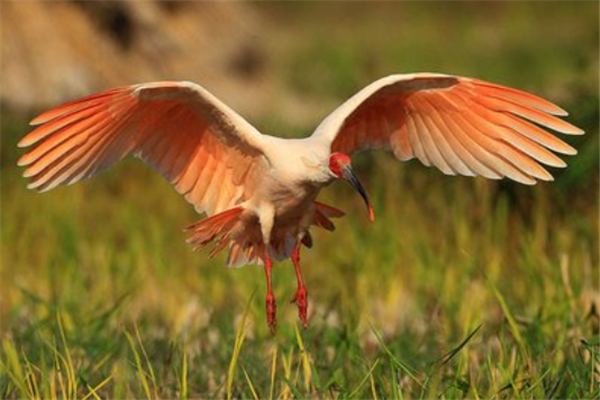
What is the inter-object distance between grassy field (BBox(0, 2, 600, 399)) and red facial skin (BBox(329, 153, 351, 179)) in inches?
17.4

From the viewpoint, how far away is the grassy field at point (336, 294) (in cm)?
446

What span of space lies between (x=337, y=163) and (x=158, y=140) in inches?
27.5

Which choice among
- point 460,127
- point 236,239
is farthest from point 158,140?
point 460,127

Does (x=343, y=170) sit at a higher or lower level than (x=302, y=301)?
higher

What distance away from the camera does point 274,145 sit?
461 cm

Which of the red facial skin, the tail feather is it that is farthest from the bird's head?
the tail feather

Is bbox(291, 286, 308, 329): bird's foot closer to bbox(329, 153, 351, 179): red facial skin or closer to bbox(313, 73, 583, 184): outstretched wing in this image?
bbox(329, 153, 351, 179): red facial skin

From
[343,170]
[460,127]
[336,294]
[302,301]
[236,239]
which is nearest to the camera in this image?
[343,170]

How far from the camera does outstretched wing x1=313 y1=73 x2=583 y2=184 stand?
16.0ft

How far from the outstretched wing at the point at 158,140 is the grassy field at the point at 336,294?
431 millimetres

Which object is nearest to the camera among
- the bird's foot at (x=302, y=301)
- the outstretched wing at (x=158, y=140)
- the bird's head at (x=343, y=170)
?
the bird's head at (x=343, y=170)

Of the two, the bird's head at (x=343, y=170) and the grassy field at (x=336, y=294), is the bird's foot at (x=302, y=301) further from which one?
the bird's head at (x=343, y=170)

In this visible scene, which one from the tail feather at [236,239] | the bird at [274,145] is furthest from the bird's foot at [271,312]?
the tail feather at [236,239]

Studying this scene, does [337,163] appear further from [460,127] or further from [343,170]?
[460,127]
